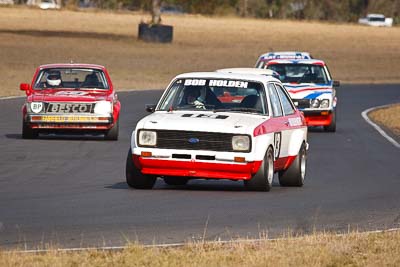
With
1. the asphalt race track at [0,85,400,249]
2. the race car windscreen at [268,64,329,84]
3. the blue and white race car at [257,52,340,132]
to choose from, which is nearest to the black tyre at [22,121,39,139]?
the asphalt race track at [0,85,400,249]

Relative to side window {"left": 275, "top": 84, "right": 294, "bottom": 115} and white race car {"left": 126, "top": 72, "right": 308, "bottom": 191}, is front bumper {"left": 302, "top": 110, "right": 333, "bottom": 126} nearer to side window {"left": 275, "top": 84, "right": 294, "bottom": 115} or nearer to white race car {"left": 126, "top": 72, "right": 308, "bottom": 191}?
side window {"left": 275, "top": 84, "right": 294, "bottom": 115}

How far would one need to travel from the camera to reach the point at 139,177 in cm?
1445

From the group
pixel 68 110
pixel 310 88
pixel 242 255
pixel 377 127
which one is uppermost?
pixel 242 255

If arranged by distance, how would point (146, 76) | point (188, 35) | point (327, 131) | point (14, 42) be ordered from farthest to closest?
point (188, 35), point (14, 42), point (146, 76), point (327, 131)

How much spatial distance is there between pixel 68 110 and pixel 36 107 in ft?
1.76

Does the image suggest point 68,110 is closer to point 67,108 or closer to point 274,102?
point 67,108

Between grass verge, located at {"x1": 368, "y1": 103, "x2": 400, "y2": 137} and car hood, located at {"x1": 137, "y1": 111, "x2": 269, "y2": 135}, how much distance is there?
1140 centimetres

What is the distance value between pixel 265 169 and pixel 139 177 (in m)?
1.42

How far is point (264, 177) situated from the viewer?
14.2 metres

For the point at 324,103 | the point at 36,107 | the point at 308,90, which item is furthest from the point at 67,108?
the point at 324,103

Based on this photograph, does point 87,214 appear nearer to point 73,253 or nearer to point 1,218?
A: point 1,218

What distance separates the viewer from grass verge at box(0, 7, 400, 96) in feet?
167

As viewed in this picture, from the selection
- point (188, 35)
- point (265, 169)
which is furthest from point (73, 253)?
point (188, 35)

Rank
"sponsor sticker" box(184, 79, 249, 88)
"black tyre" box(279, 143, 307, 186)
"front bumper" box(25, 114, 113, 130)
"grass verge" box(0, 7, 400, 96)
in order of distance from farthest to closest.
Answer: "grass verge" box(0, 7, 400, 96) < "front bumper" box(25, 114, 113, 130) < "black tyre" box(279, 143, 307, 186) < "sponsor sticker" box(184, 79, 249, 88)
